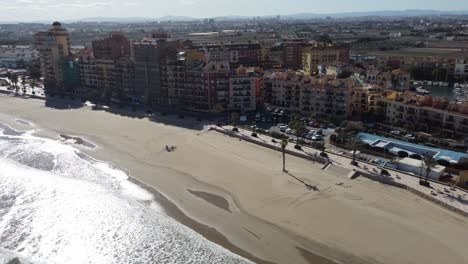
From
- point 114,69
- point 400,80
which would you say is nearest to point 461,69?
point 400,80

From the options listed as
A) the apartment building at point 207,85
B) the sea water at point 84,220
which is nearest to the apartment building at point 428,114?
the apartment building at point 207,85

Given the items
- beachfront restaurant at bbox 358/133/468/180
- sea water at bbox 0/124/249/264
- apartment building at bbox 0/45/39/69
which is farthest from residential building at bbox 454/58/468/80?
apartment building at bbox 0/45/39/69

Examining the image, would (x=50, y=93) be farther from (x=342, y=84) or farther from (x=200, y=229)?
(x=200, y=229)

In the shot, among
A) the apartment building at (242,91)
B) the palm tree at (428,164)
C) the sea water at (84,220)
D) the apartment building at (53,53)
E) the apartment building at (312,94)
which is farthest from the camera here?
the apartment building at (53,53)

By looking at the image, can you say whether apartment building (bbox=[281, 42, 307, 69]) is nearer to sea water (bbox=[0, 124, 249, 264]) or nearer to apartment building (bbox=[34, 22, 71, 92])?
apartment building (bbox=[34, 22, 71, 92])

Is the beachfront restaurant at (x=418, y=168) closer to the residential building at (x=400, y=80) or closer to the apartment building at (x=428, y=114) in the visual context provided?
the apartment building at (x=428, y=114)
